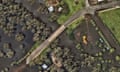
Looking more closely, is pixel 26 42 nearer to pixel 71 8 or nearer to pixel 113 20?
pixel 71 8

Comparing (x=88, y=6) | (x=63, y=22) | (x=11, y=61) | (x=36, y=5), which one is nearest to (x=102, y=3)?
(x=88, y=6)

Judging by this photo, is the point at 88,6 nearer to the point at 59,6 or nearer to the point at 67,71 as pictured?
the point at 59,6

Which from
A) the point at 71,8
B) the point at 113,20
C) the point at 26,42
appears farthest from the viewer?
the point at 26,42

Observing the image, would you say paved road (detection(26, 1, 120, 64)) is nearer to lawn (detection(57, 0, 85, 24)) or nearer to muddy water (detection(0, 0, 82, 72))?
lawn (detection(57, 0, 85, 24))

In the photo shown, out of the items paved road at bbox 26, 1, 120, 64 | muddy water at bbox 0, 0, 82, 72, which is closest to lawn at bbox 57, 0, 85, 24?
paved road at bbox 26, 1, 120, 64

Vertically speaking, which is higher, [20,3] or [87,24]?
[20,3]

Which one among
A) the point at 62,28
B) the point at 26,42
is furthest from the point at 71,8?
the point at 26,42

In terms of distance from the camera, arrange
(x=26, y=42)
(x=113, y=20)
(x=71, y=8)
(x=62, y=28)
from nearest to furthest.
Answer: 1. (x=113, y=20)
2. (x=62, y=28)
3. (x=71, y=8)
4. (x=26, y=42)

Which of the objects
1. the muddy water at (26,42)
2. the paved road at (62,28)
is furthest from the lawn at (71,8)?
the muddy water at (26,42)
